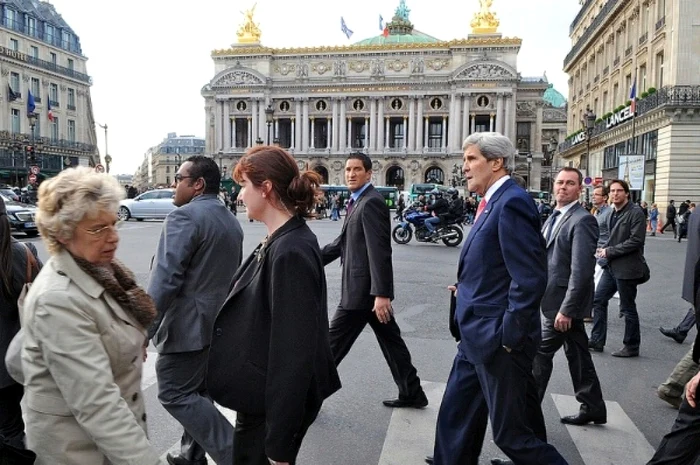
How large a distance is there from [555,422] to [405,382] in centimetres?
111

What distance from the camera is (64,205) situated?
194 cm

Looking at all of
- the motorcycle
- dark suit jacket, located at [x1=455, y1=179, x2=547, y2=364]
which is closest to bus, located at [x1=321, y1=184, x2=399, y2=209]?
the motorcycle

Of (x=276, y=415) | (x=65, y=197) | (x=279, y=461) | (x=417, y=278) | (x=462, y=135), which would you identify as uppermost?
(x=462, y=135)

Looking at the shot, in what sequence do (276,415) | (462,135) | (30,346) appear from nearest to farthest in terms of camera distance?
(30,346)
(276,415)
(462,135)

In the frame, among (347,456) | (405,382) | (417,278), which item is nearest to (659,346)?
(405,382)

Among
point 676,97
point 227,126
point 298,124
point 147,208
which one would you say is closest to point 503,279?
point 147,208

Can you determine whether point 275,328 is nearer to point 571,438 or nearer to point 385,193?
point 571,438

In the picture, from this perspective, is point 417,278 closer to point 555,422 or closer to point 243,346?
point 555,422

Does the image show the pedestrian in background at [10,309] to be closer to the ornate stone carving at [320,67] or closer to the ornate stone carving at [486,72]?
the ornate stone carving at [486,72]

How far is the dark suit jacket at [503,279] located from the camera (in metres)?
2.80

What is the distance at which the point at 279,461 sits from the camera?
2100 millimetres

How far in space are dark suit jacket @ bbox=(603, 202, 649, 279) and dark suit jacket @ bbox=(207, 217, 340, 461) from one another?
492cm

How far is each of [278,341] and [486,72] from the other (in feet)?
238

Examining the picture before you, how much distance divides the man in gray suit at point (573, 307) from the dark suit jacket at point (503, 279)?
1317 mm
